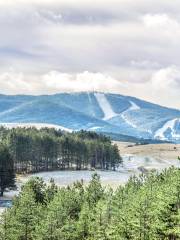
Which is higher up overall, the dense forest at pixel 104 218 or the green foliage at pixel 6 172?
the green foliage at pixel 6 172

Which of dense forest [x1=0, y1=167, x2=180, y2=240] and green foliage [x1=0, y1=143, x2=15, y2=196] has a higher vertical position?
green foliage [x1=0, y1=143, x2=15, y2=196]

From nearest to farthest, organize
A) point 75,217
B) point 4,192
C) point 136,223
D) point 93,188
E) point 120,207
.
Result: 1. point 136,223
2. point 120,207
3. point 75,217
4. point 93,188
5. point 4,192

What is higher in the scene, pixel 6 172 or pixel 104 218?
pixel 6 172

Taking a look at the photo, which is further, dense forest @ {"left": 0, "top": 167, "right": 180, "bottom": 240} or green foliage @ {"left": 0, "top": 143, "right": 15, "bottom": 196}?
green foliage @ {"left": 0, "top": 143, "right": 15, "bottom": 196}

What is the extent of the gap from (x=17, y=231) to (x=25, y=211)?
10.6ft

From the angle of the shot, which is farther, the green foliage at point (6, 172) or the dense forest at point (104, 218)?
the green foliage at point (6, 172)

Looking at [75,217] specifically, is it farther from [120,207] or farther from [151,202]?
[151,202]

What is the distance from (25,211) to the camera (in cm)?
8088

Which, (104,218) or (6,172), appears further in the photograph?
(6,172)

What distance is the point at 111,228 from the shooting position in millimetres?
73312

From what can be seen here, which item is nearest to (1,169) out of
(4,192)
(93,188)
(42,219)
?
(4,192)

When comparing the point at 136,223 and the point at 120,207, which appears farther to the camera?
the point at 120,207

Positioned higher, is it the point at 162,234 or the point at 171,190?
the point at 171,190

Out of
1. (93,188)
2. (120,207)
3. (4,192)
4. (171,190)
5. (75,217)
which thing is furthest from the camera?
(4,192)
